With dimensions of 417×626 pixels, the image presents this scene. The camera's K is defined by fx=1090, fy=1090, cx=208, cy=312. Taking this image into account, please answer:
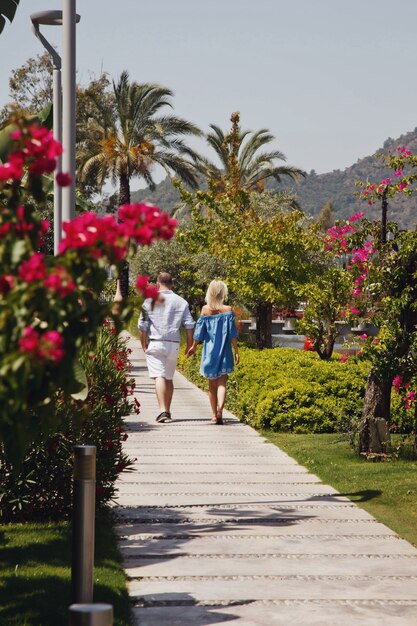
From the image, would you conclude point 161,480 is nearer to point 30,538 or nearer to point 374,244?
point 30,538

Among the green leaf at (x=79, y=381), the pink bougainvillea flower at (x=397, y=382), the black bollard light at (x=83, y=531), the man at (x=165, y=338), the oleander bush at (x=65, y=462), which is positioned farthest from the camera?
the man at (x=165, y=338)

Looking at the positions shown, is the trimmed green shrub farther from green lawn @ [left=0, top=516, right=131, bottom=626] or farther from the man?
green lawn @ [left=0, top=516, right=131, bottom=626]

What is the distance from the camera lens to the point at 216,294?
14.0 m

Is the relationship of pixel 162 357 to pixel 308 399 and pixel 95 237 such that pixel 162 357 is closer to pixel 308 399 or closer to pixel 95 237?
pixel 308 399

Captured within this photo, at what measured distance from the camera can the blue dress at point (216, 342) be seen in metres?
14.0

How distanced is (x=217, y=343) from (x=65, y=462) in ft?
21.5

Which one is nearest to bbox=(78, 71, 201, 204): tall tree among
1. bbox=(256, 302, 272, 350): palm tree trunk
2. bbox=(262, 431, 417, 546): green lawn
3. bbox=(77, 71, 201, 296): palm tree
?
bbox=(77, 71, 201, 296): palm tree

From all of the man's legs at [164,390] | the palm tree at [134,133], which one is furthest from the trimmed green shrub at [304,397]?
the palm tree at [134,133]

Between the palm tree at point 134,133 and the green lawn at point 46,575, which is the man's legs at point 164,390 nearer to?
the green lawn at point 46,575

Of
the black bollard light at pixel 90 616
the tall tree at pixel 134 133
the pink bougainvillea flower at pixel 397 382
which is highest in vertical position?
the tall tree at pixel 134 133

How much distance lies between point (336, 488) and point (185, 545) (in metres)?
2.54

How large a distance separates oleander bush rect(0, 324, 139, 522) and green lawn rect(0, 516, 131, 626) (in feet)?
0.55

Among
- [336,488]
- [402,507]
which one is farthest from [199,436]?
[402,507]

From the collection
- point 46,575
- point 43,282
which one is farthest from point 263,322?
point 43,282
